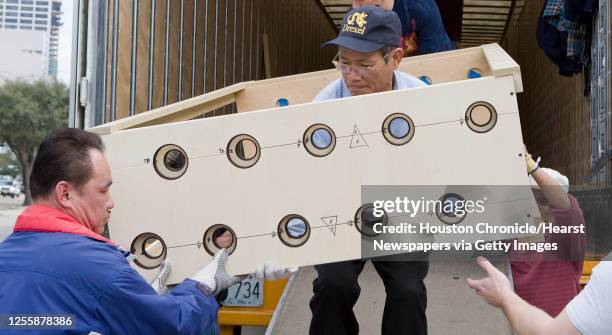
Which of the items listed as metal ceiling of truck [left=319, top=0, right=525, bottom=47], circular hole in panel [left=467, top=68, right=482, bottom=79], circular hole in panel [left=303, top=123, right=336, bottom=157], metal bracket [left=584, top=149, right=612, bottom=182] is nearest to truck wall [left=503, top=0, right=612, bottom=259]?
metal bracket [left=584, top=149, right=612, bottom=182]

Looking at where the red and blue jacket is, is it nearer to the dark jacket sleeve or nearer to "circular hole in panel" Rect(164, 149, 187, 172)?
the dark jacket sleeve

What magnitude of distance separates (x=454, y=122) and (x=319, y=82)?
4.72 feet

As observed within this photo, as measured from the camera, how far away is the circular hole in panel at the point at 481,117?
2.50 m

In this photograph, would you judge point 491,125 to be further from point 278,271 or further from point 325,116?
point 278,271

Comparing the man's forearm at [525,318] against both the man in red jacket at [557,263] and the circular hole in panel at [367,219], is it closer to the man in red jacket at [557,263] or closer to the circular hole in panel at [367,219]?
the circular hole in panel at [367,219]

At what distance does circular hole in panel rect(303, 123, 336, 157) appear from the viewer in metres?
2.55

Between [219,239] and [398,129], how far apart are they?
74cm

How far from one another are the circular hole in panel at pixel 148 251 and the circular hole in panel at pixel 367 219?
0.70 metres

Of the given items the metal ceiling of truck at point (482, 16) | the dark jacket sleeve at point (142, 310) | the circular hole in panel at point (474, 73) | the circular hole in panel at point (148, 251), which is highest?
the metal ceiling of truck at point (482, 16)

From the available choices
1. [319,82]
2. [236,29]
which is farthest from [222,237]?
[236,29]

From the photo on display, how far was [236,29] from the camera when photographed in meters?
7.14

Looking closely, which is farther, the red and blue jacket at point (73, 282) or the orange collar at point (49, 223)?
the orange collar at point (49, 223)

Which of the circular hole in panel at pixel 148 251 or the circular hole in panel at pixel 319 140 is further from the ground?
the circular hole in panel at pixel 319 140

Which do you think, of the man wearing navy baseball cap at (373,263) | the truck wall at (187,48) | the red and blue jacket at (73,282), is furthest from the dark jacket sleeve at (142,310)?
the truck wall at (187,48)
